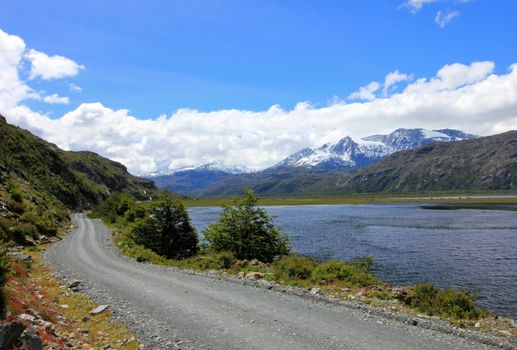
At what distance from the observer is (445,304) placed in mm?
19859

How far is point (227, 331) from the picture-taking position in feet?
Answer: 51.5

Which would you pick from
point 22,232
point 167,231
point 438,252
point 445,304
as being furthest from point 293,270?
point 438,252

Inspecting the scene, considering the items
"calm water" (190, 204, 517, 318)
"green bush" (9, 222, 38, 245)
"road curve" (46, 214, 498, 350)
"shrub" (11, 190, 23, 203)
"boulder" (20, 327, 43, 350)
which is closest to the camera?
"boulder" (20, 327, 43, 350)

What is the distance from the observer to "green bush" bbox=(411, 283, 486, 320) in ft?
62.7

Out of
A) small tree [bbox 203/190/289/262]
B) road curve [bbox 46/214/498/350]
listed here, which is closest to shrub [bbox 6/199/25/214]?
small tree [bbox 203/190/289/262]

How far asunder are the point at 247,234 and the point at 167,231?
1173 cm

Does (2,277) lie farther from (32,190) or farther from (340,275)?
(32,190)

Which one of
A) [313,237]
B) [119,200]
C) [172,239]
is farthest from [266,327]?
[119,200]

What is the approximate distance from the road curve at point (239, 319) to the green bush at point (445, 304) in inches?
168

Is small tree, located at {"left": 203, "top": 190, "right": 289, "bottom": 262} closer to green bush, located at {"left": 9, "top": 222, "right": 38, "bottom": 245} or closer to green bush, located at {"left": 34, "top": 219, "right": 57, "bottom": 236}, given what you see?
green bush, located at {"left": 9, "top": 222, "right": 38, "bottom": 245}

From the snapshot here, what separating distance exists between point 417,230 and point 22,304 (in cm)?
8554

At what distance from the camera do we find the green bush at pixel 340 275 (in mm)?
Result: 26891

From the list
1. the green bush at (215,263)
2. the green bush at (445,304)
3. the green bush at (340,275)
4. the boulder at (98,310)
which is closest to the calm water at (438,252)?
the green bush at (340,275)

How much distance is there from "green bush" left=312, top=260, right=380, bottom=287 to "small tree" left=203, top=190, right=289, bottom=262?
37.4 ft
